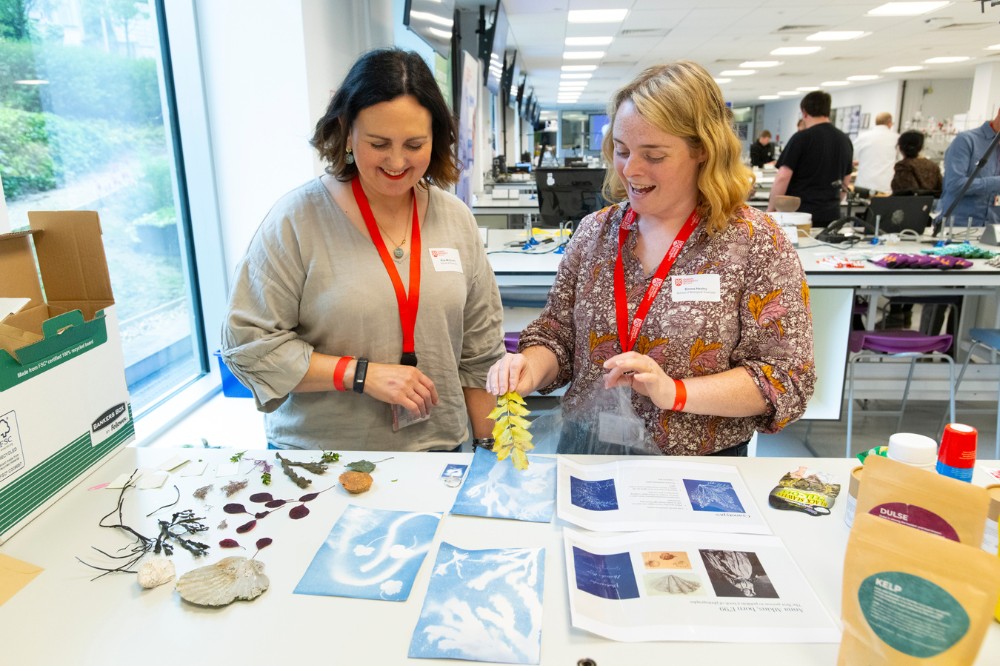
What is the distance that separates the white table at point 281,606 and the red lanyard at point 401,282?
0.35 m

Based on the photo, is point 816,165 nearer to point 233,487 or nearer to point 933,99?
point 233,487

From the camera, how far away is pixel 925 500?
0.84 metres

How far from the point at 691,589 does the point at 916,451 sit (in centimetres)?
39

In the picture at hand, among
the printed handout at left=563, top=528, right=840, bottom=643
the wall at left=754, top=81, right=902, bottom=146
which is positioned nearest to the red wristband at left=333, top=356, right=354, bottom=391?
the printed handout at left=563, top=528, right=840, bottom=643

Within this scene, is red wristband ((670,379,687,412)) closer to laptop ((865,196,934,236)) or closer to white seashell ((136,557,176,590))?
white seashell ((136,557,176,590))

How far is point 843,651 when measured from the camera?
79cm

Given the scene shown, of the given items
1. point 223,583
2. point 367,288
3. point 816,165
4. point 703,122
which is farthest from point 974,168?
point 223,583

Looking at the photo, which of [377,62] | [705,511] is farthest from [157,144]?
[705,511]

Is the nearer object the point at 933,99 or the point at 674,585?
the point at 674,585

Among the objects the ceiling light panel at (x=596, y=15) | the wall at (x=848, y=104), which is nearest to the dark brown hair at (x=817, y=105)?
the ceiling light panel at (x=596, y=15)

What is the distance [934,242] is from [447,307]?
3.72 meters

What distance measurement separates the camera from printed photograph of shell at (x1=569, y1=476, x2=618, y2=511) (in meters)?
1.19

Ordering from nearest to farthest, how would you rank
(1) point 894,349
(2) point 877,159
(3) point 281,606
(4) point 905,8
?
(3) point 281,606 < (1) point 894,349 < (4) point 905,8 < (2) point 877,159

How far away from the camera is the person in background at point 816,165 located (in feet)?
15.1
